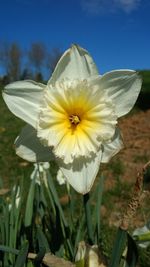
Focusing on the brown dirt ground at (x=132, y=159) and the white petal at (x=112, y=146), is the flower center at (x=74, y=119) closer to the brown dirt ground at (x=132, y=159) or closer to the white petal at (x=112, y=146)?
the white petal at (x=112, y=146)

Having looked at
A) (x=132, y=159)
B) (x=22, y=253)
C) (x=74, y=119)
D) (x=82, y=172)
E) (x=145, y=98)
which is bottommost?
(x=132, y=159)

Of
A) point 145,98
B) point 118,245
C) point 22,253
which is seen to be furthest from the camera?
point 145,98

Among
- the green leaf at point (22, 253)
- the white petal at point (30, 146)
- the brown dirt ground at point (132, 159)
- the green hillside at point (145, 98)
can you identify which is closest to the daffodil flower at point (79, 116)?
the white petal at point (30, 146)

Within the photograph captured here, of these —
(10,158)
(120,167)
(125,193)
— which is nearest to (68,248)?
(125,193)

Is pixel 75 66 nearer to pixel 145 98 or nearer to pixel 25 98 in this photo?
Result: pixel 25 98

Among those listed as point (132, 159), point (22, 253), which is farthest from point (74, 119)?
point (132, 159)

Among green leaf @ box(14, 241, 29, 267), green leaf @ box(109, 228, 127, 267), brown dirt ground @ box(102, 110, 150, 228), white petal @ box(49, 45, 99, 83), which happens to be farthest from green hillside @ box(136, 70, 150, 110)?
green leaf @ box(109, 228, 127, 267)

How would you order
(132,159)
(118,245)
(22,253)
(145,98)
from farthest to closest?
(145,98) < (132,159) < (22,253) < (118,245)

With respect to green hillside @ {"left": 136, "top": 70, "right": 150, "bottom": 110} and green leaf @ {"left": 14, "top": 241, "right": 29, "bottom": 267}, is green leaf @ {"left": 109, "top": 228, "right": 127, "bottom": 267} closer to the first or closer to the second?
green leaf @ {"left": 14, "top": 241, "right": 29, "bottom": 267}
